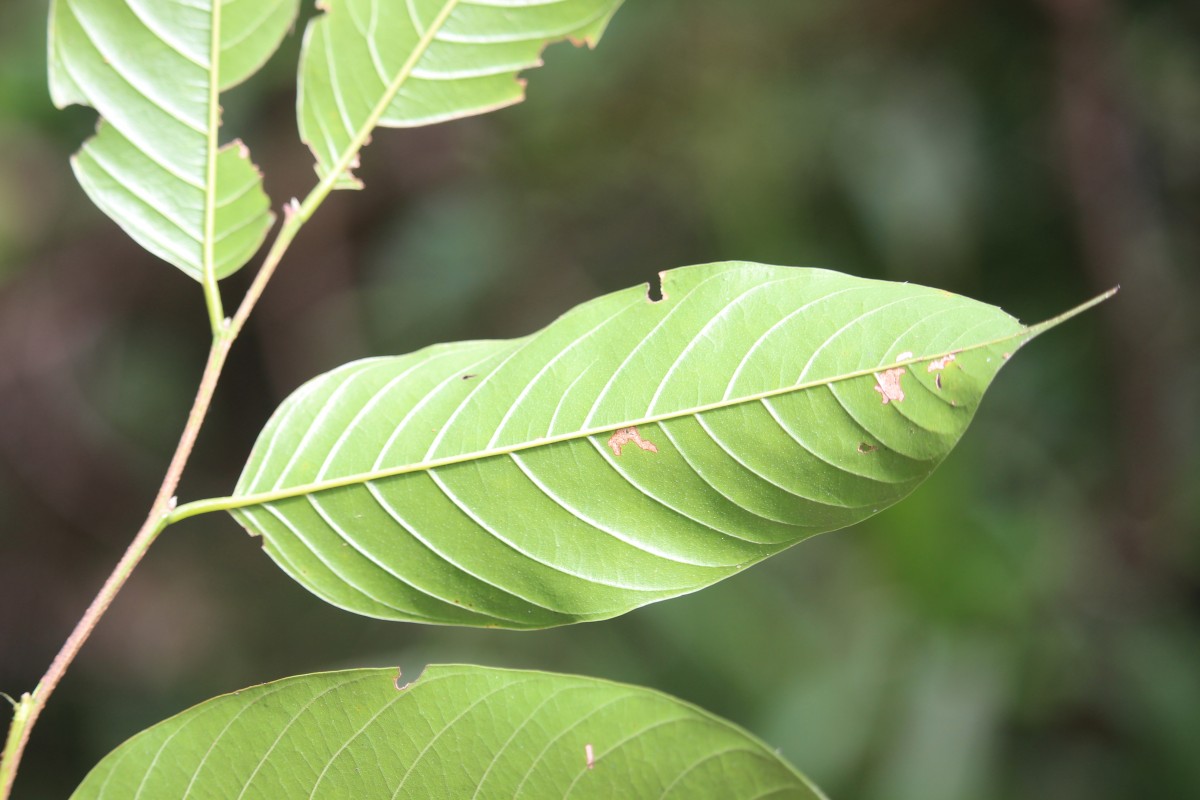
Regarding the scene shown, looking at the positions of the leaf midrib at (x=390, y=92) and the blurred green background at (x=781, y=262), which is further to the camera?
the blurred green background at (x=781, y=262)

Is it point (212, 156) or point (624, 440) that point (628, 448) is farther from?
point (212, 156)

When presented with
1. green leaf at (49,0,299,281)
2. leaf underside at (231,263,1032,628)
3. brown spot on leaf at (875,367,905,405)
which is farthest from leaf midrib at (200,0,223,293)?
brown spot on leaf at (875,367,905,405)

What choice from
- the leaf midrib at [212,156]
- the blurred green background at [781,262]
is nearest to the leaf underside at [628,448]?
the leaf midrib at [212,156]

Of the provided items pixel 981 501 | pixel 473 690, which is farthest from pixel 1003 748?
pixel 473 690

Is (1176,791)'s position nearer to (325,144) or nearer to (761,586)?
(761,586)

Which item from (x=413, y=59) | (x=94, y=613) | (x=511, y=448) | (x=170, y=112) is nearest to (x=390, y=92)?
(x=413, y=59)

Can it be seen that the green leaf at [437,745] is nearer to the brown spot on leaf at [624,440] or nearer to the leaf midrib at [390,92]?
the brown spot on leaf at [624,440]

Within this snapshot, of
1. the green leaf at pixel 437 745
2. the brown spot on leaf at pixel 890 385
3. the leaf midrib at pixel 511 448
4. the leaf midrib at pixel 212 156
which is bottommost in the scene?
the green leaf at pixel 437 745

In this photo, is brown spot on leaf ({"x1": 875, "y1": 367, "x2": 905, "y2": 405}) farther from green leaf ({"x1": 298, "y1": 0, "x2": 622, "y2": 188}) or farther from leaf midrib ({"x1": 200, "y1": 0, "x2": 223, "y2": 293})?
leaf midrib ({"x1": 200, "y1": 0, "x2": 223, "y2": 293})
